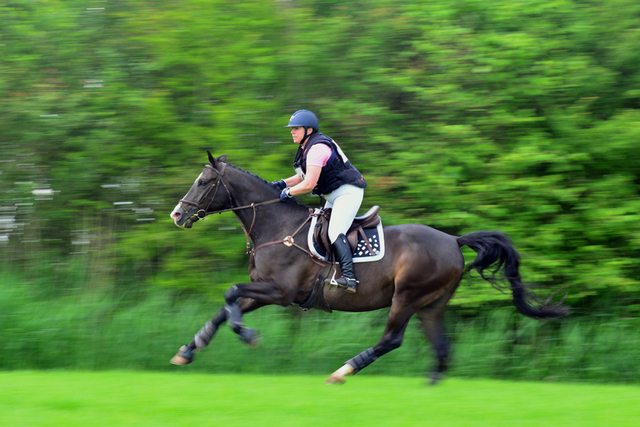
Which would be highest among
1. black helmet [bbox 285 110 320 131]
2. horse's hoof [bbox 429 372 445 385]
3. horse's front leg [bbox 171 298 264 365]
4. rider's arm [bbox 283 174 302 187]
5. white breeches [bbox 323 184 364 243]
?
black helmet [bbox 285 110 320 131]

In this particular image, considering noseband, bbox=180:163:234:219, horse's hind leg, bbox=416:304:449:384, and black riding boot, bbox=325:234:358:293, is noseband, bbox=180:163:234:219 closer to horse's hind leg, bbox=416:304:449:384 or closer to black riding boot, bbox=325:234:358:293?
black riding boot, bbox=325:234:358:293

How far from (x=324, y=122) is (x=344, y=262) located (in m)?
3.66

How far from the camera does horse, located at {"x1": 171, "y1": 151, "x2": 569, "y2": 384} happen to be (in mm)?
6414

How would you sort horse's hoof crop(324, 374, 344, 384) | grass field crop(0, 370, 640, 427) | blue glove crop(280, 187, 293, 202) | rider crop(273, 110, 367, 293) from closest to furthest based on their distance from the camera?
grass field crop(0, 370, 640, 427) < rider crop(273, 110, 367, 293) < horse's hoof crop(324, 374, 344, 384) < blue glove crop(280, 187, 293, 202)


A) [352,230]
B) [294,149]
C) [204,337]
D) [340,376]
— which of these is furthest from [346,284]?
[294,149]

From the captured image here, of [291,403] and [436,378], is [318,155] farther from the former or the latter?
[436,378]

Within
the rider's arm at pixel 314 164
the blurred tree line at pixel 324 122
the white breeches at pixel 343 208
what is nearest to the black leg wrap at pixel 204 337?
the white breeches at pixel 343 208

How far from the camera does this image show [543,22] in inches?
356

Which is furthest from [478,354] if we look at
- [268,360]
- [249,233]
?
[249,233]

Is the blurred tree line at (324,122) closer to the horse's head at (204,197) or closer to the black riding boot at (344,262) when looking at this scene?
the horse's head at (204,197)

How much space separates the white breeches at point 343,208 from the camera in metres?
6.40

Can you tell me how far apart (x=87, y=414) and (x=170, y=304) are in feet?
14.2

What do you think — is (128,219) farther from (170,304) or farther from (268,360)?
(268,360)

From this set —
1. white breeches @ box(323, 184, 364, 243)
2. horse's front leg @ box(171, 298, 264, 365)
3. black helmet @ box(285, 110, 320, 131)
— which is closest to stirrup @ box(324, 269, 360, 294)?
white breeches @ box(323, 184, 364, 243)
